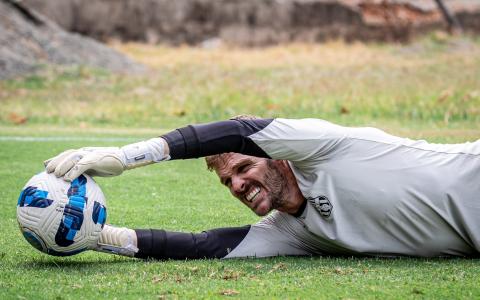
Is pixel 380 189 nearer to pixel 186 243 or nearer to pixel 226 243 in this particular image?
pixel 226 243

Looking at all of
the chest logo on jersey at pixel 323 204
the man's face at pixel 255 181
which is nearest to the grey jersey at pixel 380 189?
the chest logo on jersey at pixel 323 204

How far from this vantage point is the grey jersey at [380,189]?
539 cm

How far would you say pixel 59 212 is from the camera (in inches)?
203

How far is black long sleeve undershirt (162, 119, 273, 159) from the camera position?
5109mm

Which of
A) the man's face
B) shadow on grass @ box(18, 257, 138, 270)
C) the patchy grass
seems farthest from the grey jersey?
the patchy grass

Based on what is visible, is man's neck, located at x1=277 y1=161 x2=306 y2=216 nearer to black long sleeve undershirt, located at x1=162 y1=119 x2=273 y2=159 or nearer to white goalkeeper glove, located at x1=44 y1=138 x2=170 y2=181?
black long sleeve undershirt, located at x1=162 y1=119 x2=273 y2=159

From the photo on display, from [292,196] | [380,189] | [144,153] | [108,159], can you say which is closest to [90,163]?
[108,159]

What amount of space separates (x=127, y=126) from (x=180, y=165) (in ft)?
12.8

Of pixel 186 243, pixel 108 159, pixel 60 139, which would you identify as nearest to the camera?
pixel 108 159

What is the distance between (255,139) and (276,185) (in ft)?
1.53

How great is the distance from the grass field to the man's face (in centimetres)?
37

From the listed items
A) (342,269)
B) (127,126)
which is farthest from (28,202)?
(127,126)

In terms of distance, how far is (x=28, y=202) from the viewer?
5.19 meters

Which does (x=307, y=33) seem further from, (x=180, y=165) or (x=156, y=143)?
(x=156, y=143)
